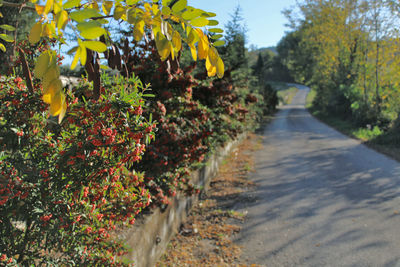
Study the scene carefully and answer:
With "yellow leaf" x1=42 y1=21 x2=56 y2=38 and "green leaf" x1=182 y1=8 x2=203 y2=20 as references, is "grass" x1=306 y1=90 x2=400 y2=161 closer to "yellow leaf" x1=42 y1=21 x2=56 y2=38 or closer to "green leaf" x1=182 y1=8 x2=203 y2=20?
"green leaf" x1=182 y1=8 x2=203 y2=20

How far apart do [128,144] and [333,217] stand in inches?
172

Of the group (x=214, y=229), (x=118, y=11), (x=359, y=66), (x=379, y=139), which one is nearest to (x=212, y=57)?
(x=118, y=11)

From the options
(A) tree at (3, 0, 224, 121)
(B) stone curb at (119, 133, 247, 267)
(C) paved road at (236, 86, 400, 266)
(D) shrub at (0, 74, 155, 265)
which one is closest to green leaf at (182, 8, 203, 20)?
(A) tree at (3, 0, 224, 121)

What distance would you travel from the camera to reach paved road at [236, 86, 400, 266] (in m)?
4.07

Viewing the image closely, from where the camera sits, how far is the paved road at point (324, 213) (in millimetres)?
4070

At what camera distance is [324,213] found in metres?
5.33

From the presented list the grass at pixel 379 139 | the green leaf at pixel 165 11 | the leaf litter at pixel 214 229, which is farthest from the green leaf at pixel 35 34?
the grass at pixel 379 139

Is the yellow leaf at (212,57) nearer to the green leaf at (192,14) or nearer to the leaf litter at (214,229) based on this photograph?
the green leaf at (192,14)

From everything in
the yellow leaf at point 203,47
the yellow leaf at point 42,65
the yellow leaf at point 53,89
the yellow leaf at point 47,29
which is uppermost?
the yellow leaf at point 47,29

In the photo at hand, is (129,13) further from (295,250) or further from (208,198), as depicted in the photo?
(208,198)

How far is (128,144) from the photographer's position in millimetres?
2004

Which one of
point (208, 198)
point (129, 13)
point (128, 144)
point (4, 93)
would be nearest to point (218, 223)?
point (208, 198)

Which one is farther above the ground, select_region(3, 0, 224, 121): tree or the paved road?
select_region(3, 0, 224, 121): tree

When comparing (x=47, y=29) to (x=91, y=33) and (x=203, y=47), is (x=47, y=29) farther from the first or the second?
(x=203, y=47)
